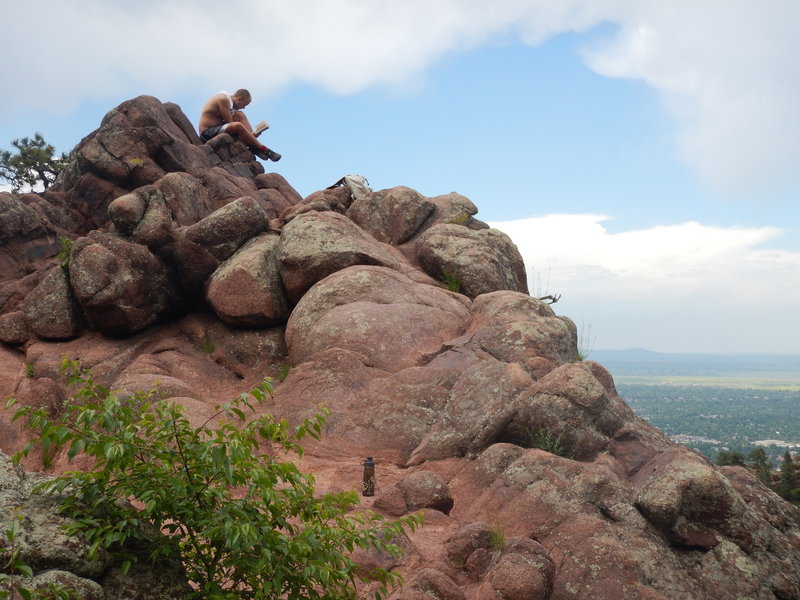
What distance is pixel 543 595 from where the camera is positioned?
9.70 m

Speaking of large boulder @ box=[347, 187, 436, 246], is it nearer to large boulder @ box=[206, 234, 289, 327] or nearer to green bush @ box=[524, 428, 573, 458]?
large boulder @ box=[206, 234, 289, 327]

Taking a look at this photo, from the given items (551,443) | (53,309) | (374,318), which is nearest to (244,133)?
(53,309)

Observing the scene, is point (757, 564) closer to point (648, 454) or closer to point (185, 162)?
point (648, 454)

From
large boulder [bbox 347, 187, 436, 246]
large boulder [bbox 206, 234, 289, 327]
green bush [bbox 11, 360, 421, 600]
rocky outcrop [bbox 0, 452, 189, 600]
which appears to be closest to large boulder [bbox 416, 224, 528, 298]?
large boulder [bbox 347, 187, 436, 246]

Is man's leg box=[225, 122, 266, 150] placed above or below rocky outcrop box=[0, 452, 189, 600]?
above

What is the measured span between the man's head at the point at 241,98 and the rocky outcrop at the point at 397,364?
521 cm

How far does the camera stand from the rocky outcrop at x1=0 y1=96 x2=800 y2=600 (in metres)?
10.7

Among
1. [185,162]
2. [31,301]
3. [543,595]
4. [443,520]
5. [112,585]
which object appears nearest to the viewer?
[112,585]

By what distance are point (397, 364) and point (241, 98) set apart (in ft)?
72.5

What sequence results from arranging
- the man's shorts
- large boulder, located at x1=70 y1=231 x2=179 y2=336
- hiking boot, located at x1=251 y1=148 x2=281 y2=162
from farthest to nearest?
hiking boot, located at x1=251 y1=148 x2=281 y2=162, the man's shorts, large boulder, located at x1=70 y1=231 x2=179 y2=336

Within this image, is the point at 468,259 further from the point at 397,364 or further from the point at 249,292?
the point at 249,292

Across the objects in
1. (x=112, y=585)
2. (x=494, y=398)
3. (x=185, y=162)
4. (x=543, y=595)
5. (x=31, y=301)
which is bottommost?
(x=543, y=595)

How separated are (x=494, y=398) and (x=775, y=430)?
16537cm

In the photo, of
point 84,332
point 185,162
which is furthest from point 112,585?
point 185,162
